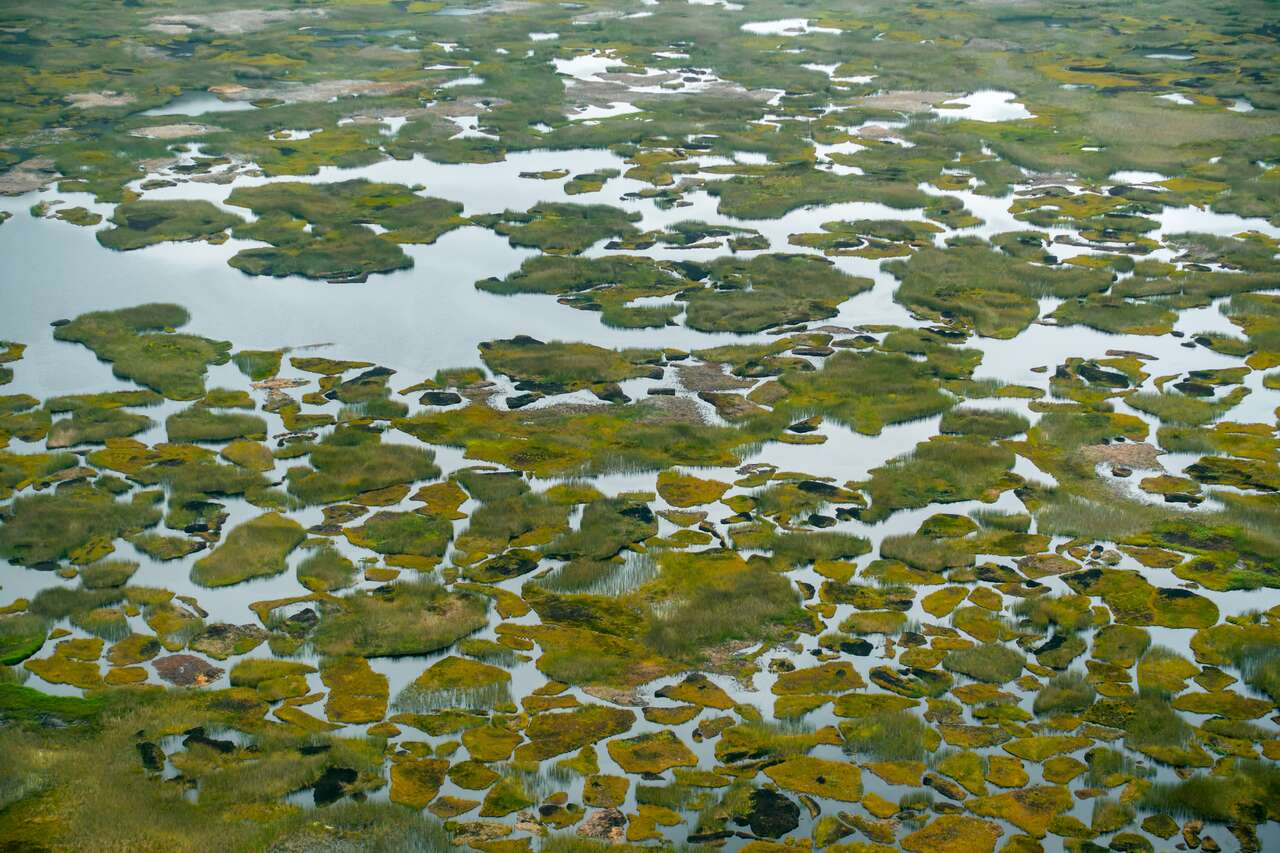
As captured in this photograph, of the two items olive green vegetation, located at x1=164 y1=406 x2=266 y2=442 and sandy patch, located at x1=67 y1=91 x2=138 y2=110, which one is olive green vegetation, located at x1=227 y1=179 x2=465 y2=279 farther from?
sandy patch, located at x1=67 y1=91 x2=138 y2=110

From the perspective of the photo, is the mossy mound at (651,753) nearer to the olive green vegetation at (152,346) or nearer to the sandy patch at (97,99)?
the olive green vegetation at (152,346)

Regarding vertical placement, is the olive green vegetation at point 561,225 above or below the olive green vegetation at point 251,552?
below

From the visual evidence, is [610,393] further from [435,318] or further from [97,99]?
[97,99]

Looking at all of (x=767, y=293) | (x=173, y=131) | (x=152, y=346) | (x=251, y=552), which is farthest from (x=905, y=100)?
(x=251, y=552)

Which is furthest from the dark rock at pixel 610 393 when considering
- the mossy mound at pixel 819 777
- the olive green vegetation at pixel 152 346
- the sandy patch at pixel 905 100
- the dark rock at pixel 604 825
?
the sandy patch at pixel 905 100

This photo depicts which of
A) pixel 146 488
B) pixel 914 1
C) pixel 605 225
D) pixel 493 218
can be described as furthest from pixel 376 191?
pixel 914 1

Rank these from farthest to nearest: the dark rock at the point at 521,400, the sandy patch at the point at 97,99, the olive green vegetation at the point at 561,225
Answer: the sandy patch at the point at 97,99 → the olive green vegetation at the point at 561,225 → the dark rock at the point at 521,400

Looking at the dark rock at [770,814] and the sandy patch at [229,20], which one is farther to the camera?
the sandy patch at [229,20]

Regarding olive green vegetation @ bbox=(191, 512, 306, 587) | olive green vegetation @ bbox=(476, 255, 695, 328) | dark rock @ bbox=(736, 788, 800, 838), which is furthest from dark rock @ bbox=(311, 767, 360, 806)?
olive green vegetation @ bbox=(476, 255, 695, 328)

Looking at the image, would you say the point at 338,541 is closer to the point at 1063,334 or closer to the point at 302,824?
the point at 302,824

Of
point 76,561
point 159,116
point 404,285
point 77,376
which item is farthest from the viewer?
point 159,116

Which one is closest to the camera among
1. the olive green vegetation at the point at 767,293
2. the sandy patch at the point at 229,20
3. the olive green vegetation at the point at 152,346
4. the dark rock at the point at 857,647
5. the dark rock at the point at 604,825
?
the dark rock at the point at 604,825
